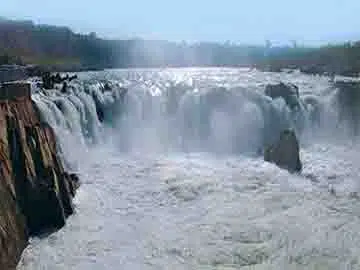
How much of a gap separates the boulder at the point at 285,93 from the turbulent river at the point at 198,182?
43 cm

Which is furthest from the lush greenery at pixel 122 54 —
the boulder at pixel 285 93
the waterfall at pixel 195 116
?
the waterfall at pixel 195 116

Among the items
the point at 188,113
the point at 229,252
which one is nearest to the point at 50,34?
the point at 188,113

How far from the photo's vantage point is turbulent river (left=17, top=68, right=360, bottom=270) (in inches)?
480

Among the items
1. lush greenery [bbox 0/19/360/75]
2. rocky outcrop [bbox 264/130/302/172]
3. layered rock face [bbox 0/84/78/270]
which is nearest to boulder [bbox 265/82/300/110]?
rocky outcrop [bbox 264/130/302/172]

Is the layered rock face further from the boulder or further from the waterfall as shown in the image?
the boulder

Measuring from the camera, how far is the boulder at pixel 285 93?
2972cm

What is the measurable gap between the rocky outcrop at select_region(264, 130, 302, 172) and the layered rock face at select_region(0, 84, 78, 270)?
902cm

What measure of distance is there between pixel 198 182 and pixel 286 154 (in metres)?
4.72

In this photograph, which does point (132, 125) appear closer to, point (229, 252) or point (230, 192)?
point (230, 192)

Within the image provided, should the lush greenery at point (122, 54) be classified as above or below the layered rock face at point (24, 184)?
above

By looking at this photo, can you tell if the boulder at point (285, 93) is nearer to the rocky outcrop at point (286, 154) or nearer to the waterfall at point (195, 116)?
the waterfall at point (195, 116)

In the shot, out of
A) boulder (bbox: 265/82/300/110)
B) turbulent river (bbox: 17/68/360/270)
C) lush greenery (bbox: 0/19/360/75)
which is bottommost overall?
turbulent river (bbox: 17/68/360/270)

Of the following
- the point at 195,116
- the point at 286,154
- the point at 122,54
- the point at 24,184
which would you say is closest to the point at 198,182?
the point at 286,154

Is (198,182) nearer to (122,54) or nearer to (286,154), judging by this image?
(286,154)
